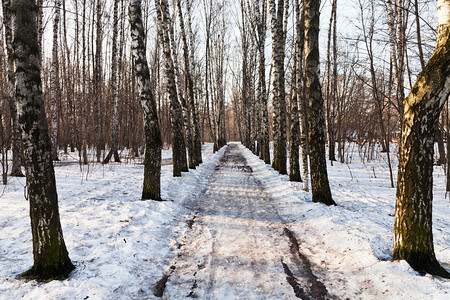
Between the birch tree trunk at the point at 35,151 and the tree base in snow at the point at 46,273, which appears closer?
the birch tree trunk at the point at 35,151

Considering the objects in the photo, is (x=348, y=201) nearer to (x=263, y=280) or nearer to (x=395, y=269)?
(x=395, y=269)

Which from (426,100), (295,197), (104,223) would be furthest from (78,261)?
(295,197)

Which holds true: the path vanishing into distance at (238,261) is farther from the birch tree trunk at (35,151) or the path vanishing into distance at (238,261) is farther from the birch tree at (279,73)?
the birch tree at (279,73)

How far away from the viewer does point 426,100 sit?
3059mm

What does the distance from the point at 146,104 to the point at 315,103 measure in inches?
174

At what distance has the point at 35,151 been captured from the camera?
300cm

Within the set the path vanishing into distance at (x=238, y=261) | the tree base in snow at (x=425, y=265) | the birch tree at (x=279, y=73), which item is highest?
the birch tree at (x=279, y=73)

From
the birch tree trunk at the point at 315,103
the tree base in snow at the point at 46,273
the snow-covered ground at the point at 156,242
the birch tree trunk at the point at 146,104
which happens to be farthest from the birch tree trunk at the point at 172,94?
the tree base in snow at the point at 46,273

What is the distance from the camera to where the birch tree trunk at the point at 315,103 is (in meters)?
6.58

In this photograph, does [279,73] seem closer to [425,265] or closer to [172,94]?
[172,94]

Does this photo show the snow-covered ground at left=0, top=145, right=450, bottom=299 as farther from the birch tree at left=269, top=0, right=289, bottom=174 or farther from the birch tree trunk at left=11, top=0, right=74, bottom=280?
the birch tree at left=269, top=0, right=289, bottom=174

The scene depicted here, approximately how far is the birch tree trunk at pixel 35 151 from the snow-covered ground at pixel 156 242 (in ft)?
0.87

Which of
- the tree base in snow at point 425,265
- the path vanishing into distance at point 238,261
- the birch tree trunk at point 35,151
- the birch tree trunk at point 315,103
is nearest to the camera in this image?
the birch tree trunk at point 35,151

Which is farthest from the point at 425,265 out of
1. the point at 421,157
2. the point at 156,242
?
the point at 156,242
